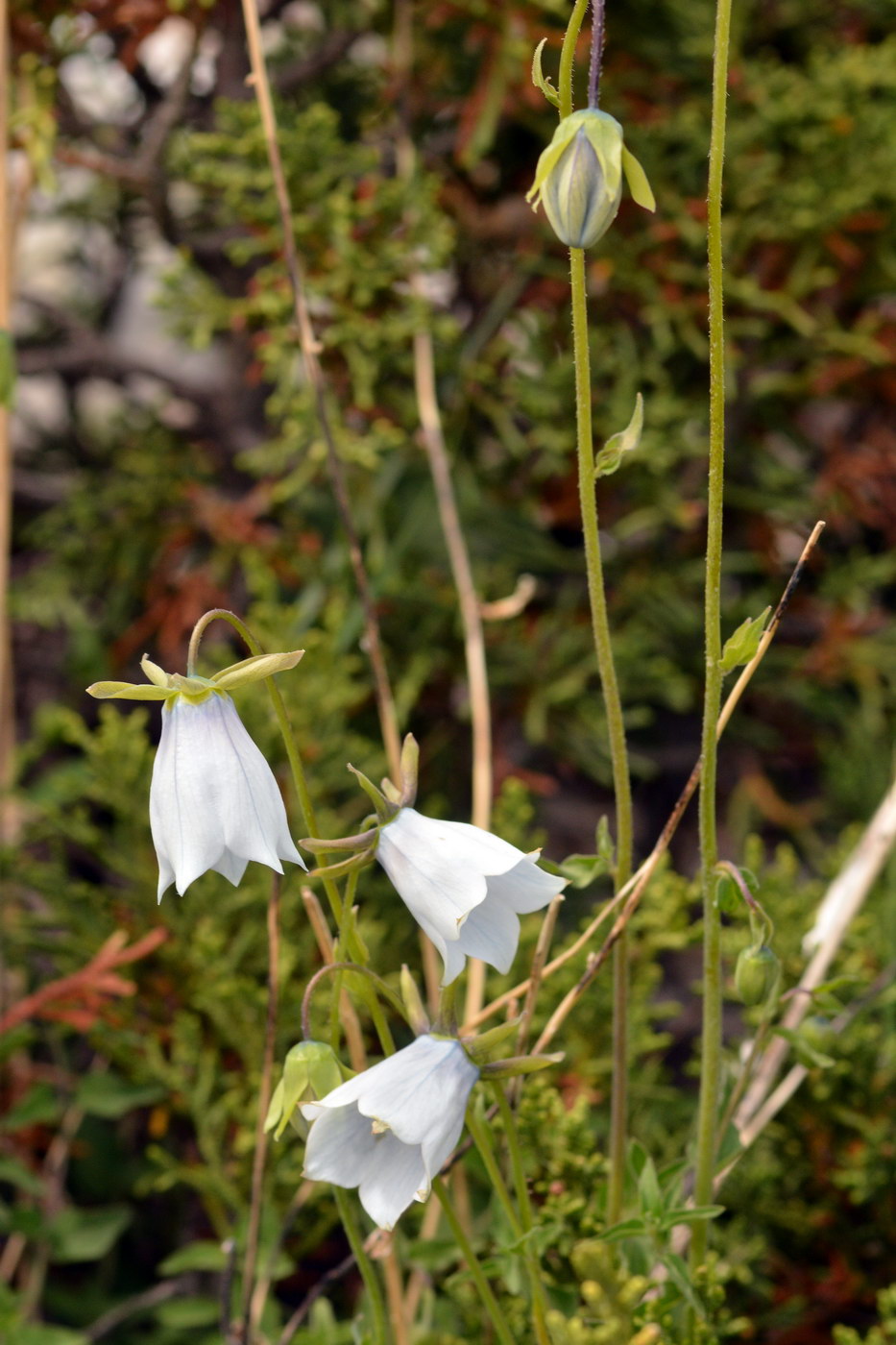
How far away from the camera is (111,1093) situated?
933mm

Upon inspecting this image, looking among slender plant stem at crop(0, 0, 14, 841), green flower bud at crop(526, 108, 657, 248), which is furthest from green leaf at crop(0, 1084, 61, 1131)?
green flower bud at crop(526, 108, 657, 248)

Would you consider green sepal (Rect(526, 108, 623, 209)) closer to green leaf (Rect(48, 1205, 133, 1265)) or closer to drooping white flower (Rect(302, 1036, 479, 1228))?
drooping white flower (Rect(302, 1036, 479, 1228))

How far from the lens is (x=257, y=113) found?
97 cm

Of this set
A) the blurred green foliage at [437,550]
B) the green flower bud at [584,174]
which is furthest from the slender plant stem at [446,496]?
the green flower bud at [584,174]

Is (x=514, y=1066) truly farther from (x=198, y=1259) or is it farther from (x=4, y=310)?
(x=4, y=310)

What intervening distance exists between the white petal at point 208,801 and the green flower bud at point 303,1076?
0.25ft

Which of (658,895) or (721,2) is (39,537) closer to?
(658,895)

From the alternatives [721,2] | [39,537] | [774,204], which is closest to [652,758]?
[774,204]

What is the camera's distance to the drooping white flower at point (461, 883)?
451 millimetres

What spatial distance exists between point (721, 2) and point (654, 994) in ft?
3.48

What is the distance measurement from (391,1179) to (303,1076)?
52 mm

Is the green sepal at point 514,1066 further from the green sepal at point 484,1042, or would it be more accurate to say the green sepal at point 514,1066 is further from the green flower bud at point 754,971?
the green flower bud at point 754,971

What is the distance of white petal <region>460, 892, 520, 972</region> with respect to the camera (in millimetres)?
490

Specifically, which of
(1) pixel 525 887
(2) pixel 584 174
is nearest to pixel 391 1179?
(1) pixel 525 887
